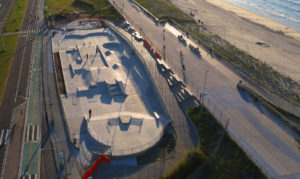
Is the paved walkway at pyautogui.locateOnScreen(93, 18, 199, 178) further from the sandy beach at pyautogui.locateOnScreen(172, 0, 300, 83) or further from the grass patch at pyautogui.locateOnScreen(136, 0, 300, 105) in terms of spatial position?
the sandy beach at pyautogui.locateOnScreen(172, 0, 300, 83)

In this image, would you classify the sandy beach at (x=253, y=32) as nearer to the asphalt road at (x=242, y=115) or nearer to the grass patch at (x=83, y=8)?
the asphalt road at (x=242, y=115)

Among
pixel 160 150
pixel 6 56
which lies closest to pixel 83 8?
pixel 6 56

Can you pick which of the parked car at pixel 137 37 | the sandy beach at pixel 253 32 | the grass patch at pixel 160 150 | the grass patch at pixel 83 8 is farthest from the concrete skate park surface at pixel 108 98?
the sandy beach at pixel 253 32

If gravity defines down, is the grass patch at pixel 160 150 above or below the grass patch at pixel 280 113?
below

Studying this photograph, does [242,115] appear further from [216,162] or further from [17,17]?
[17,17]

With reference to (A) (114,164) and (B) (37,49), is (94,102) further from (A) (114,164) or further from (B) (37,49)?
(B) (37,49)
